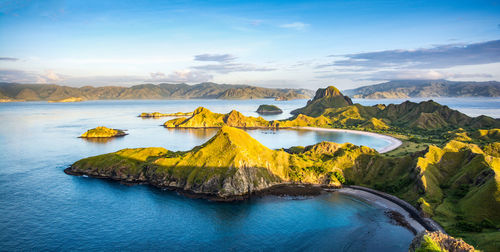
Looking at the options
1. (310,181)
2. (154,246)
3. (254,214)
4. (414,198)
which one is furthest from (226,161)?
(414,198)

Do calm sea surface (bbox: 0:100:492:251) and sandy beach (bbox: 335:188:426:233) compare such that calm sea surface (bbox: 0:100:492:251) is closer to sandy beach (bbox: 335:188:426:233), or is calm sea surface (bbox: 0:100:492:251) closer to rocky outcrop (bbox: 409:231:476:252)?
sandy beach (bbox: 335:188:426:233)

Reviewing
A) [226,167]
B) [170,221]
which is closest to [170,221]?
[170,221]

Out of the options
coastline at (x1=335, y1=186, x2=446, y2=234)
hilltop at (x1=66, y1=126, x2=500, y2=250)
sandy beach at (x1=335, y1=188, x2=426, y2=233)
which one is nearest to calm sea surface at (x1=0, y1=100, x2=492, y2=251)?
sandy beach at (x1=335, y1=188, x2=426, y2=233)

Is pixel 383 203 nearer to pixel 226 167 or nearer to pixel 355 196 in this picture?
pixel 355 196

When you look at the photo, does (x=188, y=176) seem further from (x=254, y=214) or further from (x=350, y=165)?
(x=350, y=165)

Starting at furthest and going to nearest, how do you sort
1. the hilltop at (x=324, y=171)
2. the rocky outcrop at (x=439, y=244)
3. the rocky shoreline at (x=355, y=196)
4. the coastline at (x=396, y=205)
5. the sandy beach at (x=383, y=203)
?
1. the hilltop at (x=324, y=171)
2. the rocky shoreline at (x=355, y=196)
3. the sandy beach at (x=383, y=203)
4. the coastline at (x=396, y=205)
5. the rocky outcrop at (x=439, y=244)

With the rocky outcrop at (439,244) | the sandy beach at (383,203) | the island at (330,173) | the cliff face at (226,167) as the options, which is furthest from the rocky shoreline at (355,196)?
the rocky outcrop at (439,244)

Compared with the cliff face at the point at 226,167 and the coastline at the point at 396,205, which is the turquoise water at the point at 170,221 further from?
the cliff face at the point at 226,167

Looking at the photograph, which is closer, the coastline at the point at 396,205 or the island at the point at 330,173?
the coastline at the point at 396,205
